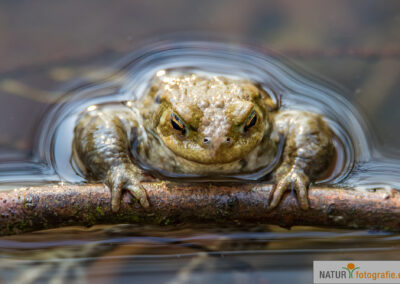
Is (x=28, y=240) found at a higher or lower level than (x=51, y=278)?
higher

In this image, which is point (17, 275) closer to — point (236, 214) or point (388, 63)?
point (236, 214)

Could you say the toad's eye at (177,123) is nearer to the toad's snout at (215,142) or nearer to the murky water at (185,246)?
the toad's snout at (215,142)

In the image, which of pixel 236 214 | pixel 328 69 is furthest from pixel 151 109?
pixel 328 69

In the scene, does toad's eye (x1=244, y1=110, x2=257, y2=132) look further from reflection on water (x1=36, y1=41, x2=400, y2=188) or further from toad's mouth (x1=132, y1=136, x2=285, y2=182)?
reflection on water (x1=36, y1=41, x2=400, y2=188)

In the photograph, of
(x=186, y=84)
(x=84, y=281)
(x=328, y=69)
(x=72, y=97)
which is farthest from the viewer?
(x=328, y=69)

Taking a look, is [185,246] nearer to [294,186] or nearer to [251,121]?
[294,186]

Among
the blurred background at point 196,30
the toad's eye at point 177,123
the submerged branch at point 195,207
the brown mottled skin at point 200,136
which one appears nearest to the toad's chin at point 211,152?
the brown mottled skin at point 200,136

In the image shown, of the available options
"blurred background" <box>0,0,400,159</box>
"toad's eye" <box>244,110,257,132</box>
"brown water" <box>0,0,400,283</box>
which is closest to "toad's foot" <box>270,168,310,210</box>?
"brown water" <box>0,0,400,283</box>
